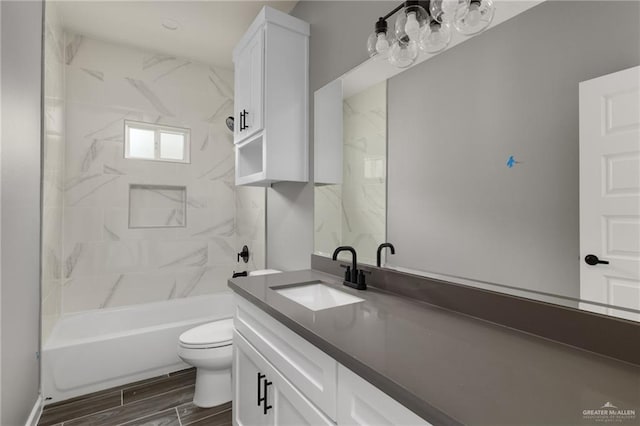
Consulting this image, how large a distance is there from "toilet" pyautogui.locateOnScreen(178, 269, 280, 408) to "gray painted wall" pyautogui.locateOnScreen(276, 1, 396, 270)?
69 cm

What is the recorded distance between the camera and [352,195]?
5.47 ft

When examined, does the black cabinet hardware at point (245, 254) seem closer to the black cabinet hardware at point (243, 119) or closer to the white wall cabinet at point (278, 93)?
the white wall cabinet at point (278, 93)

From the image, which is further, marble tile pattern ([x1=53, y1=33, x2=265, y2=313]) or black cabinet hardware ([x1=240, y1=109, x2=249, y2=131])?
marble tile pattern ([x1=53, y1=33, x2=265, y2=313])

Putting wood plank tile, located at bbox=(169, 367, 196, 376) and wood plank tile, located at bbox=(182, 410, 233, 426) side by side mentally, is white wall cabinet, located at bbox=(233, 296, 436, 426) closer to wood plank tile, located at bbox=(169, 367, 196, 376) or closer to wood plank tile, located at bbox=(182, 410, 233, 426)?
wood plank tile, located at bbox=(182, 410, 233, 426)

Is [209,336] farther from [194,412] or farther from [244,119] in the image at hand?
[244,119]

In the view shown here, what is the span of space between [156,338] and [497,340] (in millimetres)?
2353

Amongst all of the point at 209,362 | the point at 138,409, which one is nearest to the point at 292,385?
the point at 209,362

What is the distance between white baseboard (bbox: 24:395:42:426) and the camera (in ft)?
5.74

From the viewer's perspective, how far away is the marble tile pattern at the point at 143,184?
2.71 meters

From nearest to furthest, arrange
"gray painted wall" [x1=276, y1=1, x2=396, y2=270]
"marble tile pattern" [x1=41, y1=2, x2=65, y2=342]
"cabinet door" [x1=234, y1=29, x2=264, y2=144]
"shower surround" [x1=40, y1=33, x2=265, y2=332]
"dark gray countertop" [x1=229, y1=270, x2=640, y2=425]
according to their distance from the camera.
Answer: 1. "dark gray countertop" [x1=229, y1=270, x2=640, y2=425]
2. "gray painted wall" [x1=276, y1=1, x2=396, y2=270]
3. "cabinet door" [x1=234, y1=29, x2=264, y2=144]
4. "marble tile pattern" [x1=41, y1=2, x2=65, y2=342]
5. "shower surround" [x1=40, y1=33, x2=265, y2=332]

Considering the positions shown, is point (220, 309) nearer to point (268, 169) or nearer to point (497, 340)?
point (268, 169)

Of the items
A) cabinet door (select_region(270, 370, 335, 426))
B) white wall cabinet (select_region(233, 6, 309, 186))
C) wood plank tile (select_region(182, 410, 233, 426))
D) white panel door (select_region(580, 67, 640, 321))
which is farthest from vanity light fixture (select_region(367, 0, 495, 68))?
wood plank tile (select_region(182, 410, 233, 426))

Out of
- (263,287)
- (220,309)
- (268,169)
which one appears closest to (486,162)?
(263,287)

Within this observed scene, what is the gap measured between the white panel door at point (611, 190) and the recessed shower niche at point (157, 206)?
3211 mm
